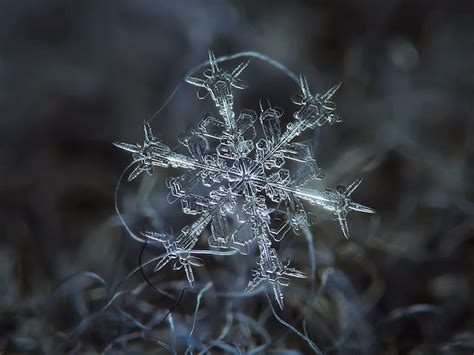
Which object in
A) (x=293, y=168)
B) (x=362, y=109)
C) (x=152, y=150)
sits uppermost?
(x=362, y=109)

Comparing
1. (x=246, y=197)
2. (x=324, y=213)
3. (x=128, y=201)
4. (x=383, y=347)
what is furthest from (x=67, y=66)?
(x=383, y=347)

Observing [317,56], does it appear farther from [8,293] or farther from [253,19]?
[8,293]

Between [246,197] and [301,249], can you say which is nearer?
[246,197]

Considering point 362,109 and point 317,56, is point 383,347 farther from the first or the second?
point 317,56

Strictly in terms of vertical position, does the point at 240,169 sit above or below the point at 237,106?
below

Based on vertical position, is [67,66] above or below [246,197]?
above

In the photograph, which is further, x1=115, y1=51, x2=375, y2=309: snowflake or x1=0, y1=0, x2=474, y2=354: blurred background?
x1=0, y1=0, x2=474, y2=354: blurred background

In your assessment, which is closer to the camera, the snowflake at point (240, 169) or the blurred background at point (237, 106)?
the snowflake at point (240, 169)

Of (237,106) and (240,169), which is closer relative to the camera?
(240,169)
